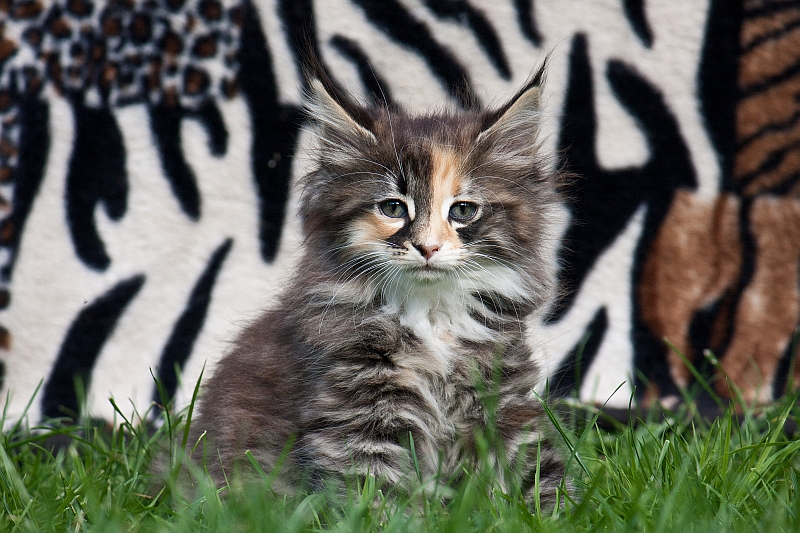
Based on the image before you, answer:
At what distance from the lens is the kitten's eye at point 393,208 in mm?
1700

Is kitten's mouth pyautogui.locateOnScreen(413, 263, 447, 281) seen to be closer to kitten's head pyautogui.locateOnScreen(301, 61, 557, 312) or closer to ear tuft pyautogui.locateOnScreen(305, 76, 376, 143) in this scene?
kitten's head pyautogui.locateOnScreen(301, 61, 557, 312)

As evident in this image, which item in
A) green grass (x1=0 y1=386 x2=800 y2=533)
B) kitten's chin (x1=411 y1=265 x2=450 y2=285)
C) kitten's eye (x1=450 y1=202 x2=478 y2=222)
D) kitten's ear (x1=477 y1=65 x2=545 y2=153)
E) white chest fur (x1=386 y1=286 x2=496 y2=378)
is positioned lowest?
green grass (x1=0 y1=386 x2=800 y2=533)

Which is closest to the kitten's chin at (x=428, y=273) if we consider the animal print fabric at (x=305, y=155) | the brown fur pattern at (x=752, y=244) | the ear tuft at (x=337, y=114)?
the ear tuft at (x=337, y=114)

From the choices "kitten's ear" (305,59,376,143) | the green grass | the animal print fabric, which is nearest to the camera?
the green grass

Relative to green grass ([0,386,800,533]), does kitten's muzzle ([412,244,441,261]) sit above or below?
above

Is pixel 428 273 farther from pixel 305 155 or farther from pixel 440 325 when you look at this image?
pixel 305 155

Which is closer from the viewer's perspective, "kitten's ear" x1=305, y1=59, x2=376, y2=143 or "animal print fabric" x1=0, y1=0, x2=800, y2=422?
"kitten's ear" x1=305, y1=59, x2=376, y2=143

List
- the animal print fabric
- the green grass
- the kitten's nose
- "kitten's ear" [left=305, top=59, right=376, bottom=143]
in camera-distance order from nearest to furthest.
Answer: the green grass < the kitten's nose < "kitten's ear" [left=305, top=59, right=376, bottom=143] < the animal print fabric

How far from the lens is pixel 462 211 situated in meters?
1.71

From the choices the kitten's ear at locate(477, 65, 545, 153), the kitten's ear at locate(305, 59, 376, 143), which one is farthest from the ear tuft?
the kitten's ear at locate(477, 65, 545, 153)

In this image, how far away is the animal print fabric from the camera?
2.61 meters

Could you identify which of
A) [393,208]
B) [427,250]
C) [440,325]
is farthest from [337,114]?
[440,325]

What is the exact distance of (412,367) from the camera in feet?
5.40

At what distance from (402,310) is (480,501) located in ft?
1.41
